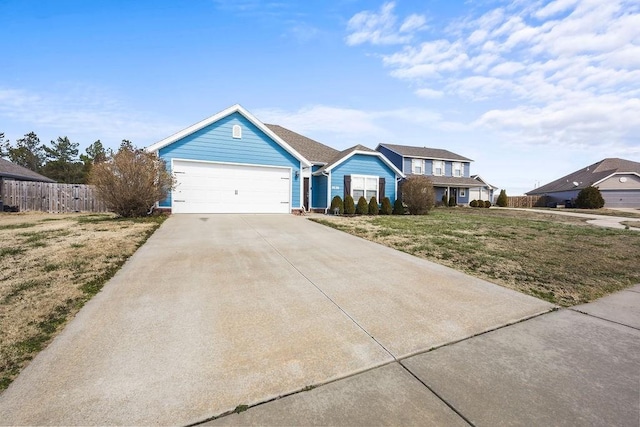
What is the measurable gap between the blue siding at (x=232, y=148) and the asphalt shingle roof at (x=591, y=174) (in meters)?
34.2

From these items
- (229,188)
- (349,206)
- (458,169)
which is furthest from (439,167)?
(229,188)

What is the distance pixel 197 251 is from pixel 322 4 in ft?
26.7

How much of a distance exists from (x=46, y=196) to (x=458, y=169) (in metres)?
34.6

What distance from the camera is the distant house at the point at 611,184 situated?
30.2 m

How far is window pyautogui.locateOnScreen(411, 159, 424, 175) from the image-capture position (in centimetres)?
2873

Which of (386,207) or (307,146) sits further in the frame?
(307,146)

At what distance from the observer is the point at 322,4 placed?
28.7 ft

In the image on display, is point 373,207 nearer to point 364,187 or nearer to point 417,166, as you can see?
point 364,187

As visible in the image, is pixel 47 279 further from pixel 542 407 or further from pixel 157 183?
pixel 157 183

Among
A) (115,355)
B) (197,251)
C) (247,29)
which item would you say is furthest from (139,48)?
(115,355)

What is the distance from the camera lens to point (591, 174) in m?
33.4

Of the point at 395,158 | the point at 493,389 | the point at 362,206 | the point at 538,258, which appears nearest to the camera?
the point at 493,389

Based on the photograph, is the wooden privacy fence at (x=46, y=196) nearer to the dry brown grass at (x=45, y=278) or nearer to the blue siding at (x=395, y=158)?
the dry brown grass at (x=45, y=278)

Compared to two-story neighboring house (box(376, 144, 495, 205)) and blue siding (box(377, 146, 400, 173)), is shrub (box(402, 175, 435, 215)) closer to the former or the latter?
two-story neighboring house (box(376, 144, 495, 205))
